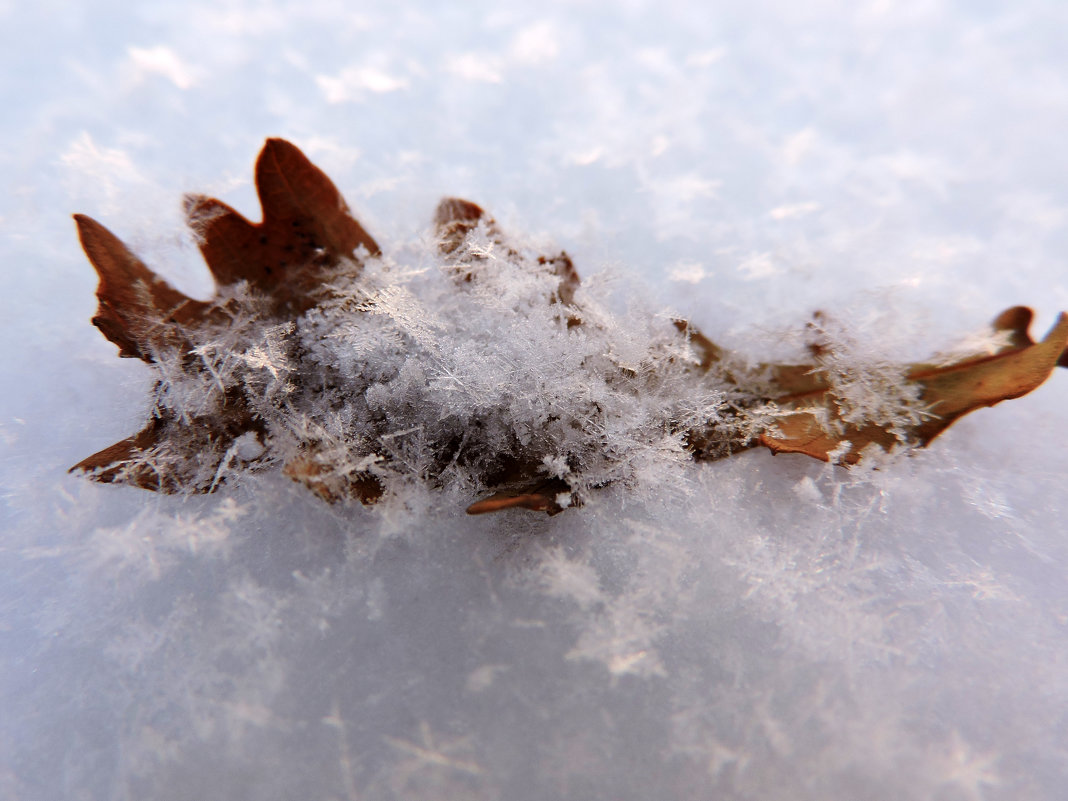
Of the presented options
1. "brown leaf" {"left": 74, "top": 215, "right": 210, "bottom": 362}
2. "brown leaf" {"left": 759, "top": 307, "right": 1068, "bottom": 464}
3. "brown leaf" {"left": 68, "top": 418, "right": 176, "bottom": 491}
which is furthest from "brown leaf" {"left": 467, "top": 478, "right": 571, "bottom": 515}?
"brown leaf" {"left": 74, "top": 215, "right": 210, "bottom": 362}

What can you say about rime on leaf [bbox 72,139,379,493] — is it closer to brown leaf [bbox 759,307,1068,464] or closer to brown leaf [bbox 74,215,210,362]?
brown leaf [bbox 74,215,210,362]

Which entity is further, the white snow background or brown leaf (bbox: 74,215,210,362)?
brown leaf (bbox: 74,215,210,362)

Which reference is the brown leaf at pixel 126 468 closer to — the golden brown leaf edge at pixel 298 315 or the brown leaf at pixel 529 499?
the golden brown leaf edge at pixel 298 315

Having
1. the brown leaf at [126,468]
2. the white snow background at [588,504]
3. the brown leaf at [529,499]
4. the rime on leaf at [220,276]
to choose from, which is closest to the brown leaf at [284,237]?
the rime on leaf at [220,276]

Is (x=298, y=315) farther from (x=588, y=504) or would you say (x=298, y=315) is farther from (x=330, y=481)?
(x=588, y=504)

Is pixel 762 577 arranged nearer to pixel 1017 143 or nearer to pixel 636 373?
pixel 636 373

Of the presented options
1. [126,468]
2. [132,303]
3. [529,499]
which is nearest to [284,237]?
[132,303]
